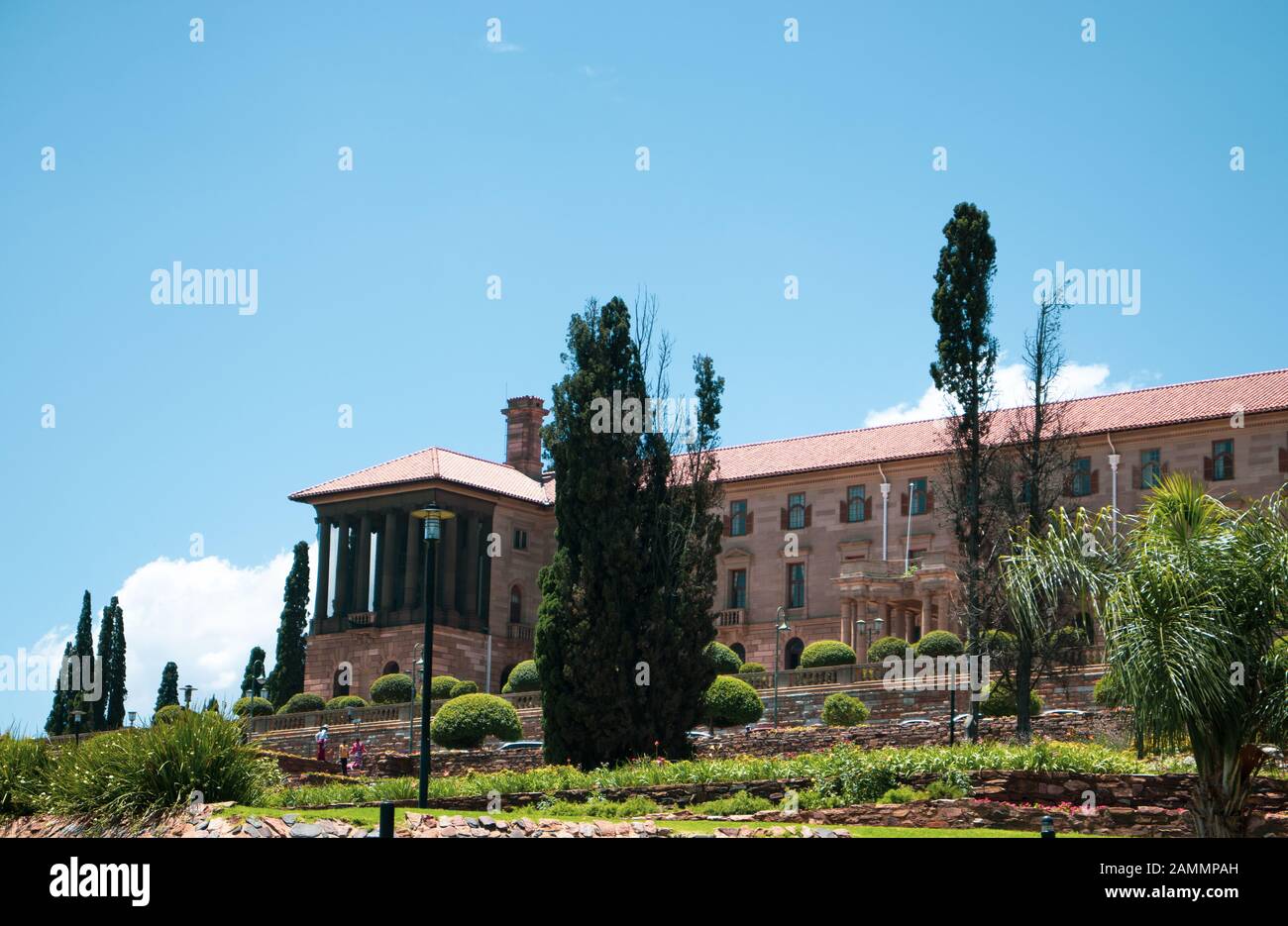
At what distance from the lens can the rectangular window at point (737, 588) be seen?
228ft

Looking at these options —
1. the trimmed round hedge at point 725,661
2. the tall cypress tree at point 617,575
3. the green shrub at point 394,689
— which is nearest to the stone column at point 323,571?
the green shrub at point 394,689

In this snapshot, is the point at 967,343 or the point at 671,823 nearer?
the point at 671,823

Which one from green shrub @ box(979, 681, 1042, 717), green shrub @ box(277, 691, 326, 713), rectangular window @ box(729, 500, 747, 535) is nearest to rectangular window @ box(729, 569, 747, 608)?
rectangular window @ box(729, 500, 747, 535)

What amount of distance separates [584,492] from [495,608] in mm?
37092

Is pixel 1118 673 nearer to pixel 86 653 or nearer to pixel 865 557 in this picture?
pixel 865 557

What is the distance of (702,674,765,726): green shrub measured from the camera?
44.8 meters

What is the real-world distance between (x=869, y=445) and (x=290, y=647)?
27.6 metres

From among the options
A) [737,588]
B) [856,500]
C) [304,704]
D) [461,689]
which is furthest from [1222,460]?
[304,704]

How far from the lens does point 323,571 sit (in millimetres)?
73375

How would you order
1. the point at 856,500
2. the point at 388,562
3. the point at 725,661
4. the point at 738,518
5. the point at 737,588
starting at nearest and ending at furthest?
the point at 725,661 → the point at 856,500 → the point at 737,588 → the point at 738,518 → the point at 388,562

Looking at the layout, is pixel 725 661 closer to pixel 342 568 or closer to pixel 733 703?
pixel 733 703

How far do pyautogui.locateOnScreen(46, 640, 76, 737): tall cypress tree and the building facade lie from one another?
11.9m

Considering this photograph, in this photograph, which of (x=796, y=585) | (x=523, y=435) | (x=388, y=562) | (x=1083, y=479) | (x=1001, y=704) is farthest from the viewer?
(x=523, y=435)

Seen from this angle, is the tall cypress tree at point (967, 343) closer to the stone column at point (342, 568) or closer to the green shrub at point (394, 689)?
the green shrub at point (394, 689)
